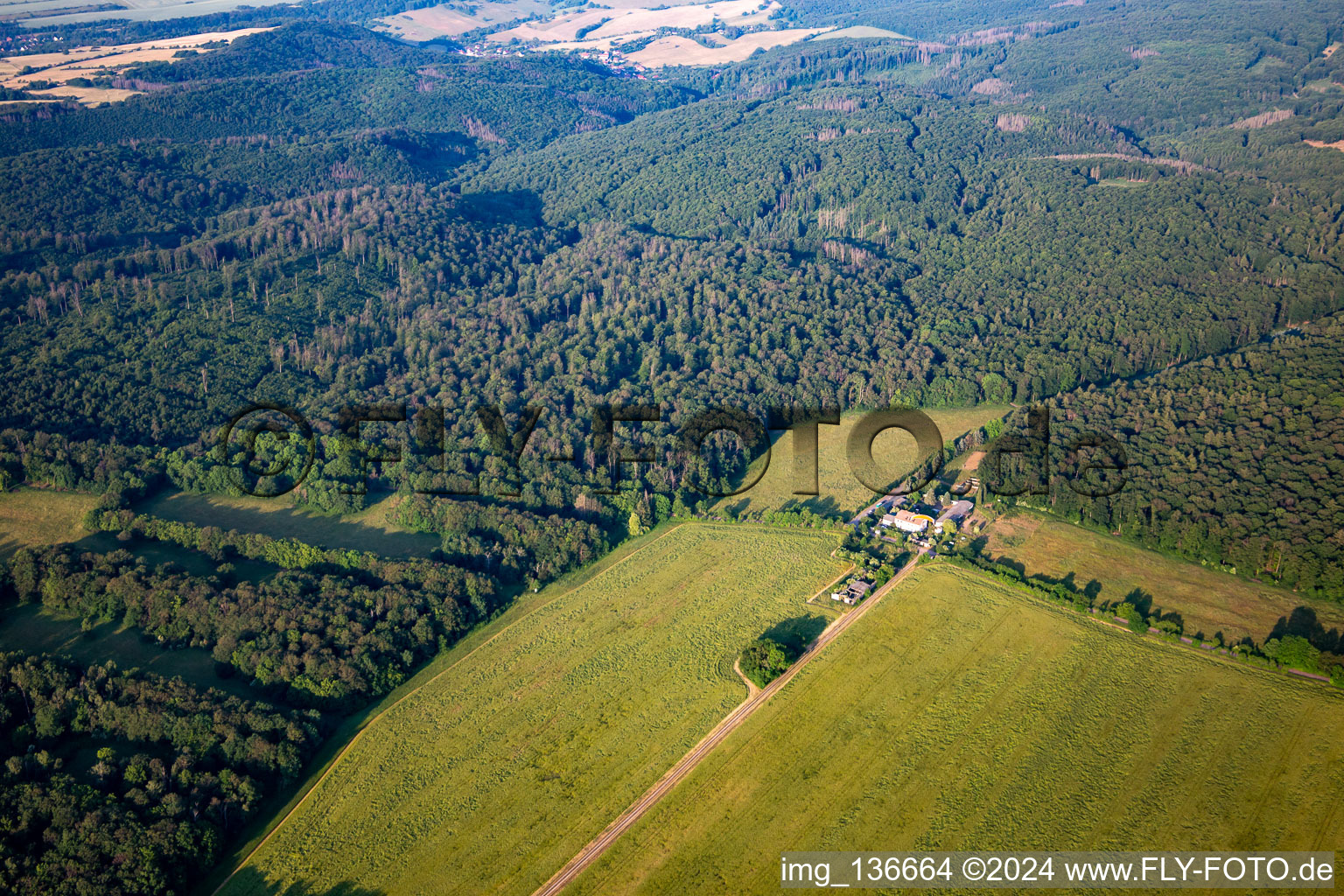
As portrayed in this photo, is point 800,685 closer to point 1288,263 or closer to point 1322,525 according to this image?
Answer: point 1322,525

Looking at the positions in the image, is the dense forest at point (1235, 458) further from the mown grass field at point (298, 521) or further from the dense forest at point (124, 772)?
the dense forest at point (124, 772)

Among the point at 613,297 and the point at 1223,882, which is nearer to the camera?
the point at 1223,882

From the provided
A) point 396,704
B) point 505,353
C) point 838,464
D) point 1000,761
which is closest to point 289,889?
point 396,704

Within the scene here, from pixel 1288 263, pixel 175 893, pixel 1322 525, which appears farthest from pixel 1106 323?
pixel 175 893

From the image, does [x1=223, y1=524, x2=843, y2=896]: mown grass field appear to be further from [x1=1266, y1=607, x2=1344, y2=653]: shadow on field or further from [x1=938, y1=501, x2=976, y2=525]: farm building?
[x1=1266, y1=607, x2=1344, y2=653]: shadow on field

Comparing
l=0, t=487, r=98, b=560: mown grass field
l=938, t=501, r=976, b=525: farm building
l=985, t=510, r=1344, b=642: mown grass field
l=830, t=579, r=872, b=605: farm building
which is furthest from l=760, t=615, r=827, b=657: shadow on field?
l=0, t=487, r=98, b=560: mown grass field

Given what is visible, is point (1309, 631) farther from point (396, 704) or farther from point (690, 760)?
→ point (396, 704)

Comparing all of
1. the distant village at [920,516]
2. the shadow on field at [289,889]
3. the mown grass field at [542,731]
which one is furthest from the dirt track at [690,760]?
the shadow on field at [289,889]
